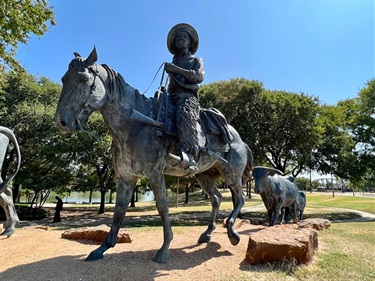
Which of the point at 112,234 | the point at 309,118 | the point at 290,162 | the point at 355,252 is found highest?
the point at 309,118

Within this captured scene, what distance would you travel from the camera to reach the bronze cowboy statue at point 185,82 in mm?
4910

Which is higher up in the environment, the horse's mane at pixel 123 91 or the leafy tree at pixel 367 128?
the leafy tree at pixel 367 128

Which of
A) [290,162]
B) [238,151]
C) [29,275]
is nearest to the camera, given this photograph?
[29,275]

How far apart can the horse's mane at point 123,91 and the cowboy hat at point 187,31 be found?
152 cm

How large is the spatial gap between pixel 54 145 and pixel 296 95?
62.8ft

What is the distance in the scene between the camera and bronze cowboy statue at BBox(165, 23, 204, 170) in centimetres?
491

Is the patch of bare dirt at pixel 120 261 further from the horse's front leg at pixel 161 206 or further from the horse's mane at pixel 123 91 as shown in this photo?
the horse's mane at pixel 123 91

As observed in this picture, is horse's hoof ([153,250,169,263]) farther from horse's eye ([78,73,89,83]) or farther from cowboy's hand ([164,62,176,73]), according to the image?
cowboy's hand ([164,62,176,73])

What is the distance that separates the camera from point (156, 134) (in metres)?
4.81

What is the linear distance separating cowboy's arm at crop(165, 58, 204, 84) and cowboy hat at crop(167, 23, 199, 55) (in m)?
0.72

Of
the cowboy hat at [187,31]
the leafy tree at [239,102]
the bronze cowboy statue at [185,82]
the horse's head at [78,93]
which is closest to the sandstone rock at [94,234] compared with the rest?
the bronze cowboy statue at [185,82]

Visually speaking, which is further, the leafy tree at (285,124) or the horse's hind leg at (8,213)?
the leafy tree at (285,124)

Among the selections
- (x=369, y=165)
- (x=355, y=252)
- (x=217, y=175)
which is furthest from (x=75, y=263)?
(x=369, y=165)

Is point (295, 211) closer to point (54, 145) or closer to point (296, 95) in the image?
point (296, 95)
